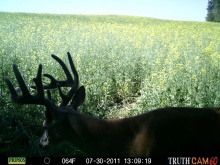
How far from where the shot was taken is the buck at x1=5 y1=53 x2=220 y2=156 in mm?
2818

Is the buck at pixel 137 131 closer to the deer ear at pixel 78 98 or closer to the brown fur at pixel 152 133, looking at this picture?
the brown fur at pixel 152 133

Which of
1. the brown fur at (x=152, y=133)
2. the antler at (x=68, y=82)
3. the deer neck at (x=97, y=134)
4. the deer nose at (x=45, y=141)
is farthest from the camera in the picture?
the antler at (x=68, y=82)

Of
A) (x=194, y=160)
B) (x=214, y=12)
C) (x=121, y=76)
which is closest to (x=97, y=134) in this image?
(x=194, y=160)

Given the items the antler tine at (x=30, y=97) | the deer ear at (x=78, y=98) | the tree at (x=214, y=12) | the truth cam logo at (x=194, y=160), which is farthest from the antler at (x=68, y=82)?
the tree at (x=214, y=12)

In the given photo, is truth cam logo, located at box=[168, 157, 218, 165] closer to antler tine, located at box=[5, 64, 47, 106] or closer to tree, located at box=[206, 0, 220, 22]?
antler tine, located at box=[5, 64, 47, 106]

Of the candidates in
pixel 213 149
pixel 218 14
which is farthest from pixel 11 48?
pixel 218 14

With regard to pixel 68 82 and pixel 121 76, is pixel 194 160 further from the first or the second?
pixel 121 76

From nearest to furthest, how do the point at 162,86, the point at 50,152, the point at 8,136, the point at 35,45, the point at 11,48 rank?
the point at 50,152 → the point at 8,136 → the point at 162,86 → the point at 11,48 → the point at 35,45

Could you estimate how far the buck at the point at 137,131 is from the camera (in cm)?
282

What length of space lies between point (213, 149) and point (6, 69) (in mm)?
4363

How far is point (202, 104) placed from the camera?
5.31m

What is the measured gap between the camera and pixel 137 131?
3.02m

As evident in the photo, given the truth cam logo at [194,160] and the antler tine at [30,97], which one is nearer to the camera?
the truth cam logo at [194,160]

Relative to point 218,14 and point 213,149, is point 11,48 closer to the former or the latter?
point 213,149
